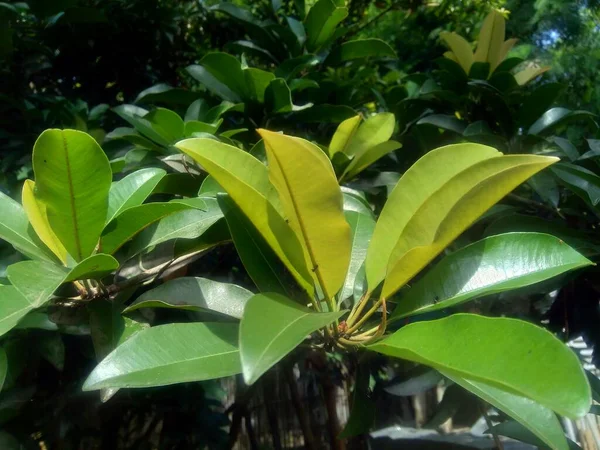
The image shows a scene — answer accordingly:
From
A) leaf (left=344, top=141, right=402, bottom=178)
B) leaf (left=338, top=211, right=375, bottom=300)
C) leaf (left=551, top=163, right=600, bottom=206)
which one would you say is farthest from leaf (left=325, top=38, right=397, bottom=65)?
leaf (left=338, top=211, right=375, bottom=300)

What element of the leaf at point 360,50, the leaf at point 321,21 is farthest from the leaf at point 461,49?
the leaf at point 321,21

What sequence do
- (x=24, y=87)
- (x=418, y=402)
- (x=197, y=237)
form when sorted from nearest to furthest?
(x=197, y=237)
(x=24, y=87)
(x=418, y=402)

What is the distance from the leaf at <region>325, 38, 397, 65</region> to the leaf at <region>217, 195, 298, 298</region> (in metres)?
0.77

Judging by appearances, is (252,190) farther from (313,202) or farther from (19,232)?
(19,232)

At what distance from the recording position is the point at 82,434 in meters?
1.23

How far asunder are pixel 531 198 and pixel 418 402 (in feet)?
9.36

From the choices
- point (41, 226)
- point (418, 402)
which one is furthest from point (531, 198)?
point (418, 402)

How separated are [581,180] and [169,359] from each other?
2.49ft

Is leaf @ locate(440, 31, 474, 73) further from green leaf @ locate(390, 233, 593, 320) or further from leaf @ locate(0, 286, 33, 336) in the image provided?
leaf @ locate(0, 286, 33, 336)

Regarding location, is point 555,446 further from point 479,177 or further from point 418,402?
point 418,402

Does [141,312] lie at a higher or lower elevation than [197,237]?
lower

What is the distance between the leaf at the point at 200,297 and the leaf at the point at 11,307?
0.12 meters

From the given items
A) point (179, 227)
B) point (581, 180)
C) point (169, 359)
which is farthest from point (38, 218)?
point (581, 180)

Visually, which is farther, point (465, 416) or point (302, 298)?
point (465, 416)
